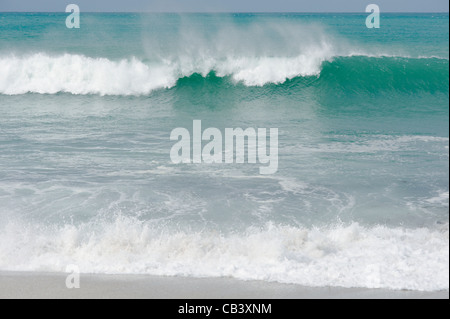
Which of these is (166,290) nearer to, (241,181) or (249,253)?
(249,253)

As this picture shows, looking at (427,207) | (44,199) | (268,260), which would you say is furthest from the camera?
(44,199)

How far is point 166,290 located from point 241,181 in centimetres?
348

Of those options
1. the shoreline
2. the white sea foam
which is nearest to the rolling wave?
the white sea foam

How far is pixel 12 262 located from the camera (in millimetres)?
5746

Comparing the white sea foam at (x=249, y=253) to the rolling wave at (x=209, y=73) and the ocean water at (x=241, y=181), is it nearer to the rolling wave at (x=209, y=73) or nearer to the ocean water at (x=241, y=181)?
the ocean water at (x=241, y=181)

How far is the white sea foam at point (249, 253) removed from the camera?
524 centimetres

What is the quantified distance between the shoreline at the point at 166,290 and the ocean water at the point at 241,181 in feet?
0.47

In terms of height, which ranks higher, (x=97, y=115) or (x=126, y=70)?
(x=126, y=70)

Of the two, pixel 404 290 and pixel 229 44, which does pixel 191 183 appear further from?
pixel 229 44

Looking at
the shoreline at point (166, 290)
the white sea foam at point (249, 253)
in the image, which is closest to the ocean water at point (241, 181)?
the white sea foam at point (249, 253)

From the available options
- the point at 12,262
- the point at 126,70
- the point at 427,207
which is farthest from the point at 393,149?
the point at 126,70

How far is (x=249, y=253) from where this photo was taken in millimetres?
5840

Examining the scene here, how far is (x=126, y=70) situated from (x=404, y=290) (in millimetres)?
15106
